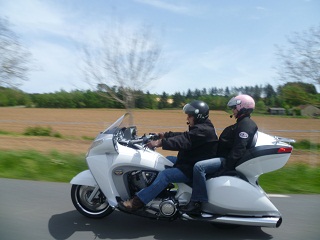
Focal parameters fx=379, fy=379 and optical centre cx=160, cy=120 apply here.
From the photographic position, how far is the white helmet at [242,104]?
4.46m

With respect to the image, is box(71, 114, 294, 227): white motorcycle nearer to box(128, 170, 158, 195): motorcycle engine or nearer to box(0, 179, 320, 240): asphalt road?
box(128, 170, 158, 195): motorcycle engine

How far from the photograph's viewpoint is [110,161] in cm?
462

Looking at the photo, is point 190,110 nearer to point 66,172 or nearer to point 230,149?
point 230,149

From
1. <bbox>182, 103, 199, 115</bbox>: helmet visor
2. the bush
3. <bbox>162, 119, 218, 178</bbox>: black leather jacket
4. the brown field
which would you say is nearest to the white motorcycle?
<bbox>162, 119, 218, 178</bbox>: black leather jacket

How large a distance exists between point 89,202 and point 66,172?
3.11 m

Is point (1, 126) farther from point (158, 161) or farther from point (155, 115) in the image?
point (158, 161)

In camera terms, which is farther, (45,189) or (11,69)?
(11,69)

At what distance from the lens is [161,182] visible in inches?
175

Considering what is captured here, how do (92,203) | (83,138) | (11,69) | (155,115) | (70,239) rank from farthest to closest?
(155,115), (83,138), (11,69), (92,203), (70,239)

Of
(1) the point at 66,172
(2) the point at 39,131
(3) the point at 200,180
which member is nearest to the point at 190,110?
(3) the point at 200,180

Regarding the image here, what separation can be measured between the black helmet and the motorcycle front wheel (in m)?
1.52

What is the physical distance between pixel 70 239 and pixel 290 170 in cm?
579

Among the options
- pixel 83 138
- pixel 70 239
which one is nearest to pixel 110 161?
pixel 70 239

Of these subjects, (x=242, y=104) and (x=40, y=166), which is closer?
(x=242, y=104)
